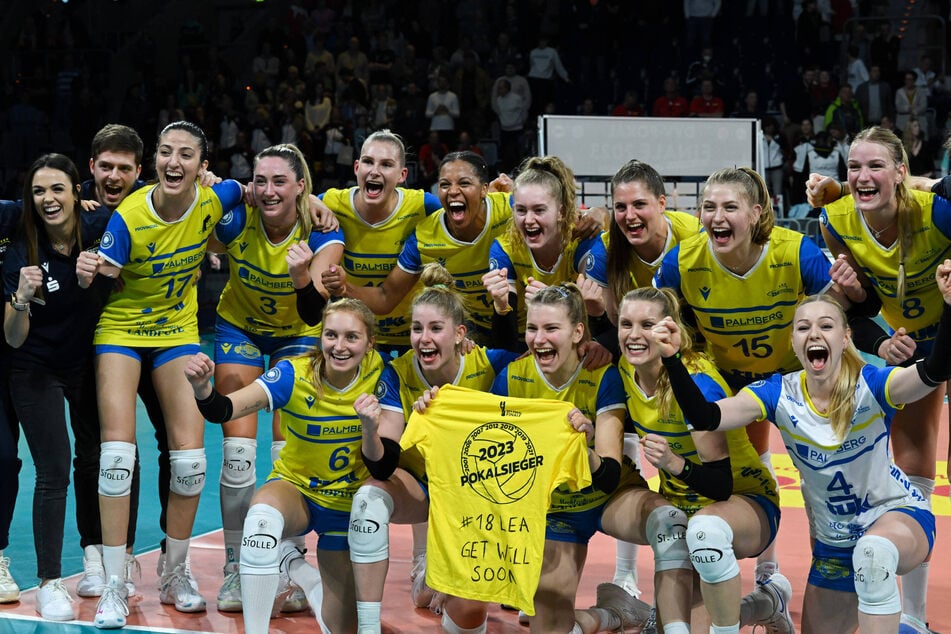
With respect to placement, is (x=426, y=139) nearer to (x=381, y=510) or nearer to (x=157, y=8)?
(x=157, y=8)

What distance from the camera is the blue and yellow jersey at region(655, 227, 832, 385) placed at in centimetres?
504

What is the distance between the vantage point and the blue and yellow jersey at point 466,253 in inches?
235

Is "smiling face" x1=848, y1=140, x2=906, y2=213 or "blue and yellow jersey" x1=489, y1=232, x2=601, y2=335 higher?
"smiling face" x1=848, y1=140, x2=906, y2=213

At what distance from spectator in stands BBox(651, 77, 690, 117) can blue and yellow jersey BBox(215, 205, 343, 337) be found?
35.8 feet

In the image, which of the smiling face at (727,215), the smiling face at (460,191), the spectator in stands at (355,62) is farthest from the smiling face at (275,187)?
the spectator in stands at (355,62)

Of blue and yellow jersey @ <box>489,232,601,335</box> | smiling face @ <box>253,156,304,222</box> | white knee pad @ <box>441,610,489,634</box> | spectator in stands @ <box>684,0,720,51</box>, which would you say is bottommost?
white knee pad @ <box>441,610,489,634</box>

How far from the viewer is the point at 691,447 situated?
15.8 feet

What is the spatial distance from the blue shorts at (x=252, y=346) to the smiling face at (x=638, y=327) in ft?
5.66

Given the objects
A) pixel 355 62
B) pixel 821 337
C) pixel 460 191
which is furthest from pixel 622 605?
pixel 355 62

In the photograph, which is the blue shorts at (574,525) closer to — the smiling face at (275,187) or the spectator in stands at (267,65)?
the smiling face at (275,187)

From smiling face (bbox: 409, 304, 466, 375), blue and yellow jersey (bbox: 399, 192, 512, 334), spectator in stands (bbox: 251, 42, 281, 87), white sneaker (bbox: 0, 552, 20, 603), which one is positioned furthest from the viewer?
spectator in stands (bbox: 251, 42, 281, 87)

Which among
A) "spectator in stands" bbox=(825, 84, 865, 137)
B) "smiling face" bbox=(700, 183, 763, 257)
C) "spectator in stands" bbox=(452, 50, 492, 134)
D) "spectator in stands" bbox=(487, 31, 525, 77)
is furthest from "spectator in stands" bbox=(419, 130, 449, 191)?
"smiling face" bbox=(700, 183, 763, 257)

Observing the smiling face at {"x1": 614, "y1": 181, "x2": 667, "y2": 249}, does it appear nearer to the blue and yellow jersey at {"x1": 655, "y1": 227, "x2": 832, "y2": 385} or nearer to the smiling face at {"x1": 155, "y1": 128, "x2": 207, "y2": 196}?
the blue and yellow jersey at {"x1": 655, "y1": 227, "x2": 832, "y2": 385}

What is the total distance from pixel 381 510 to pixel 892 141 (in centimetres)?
269
